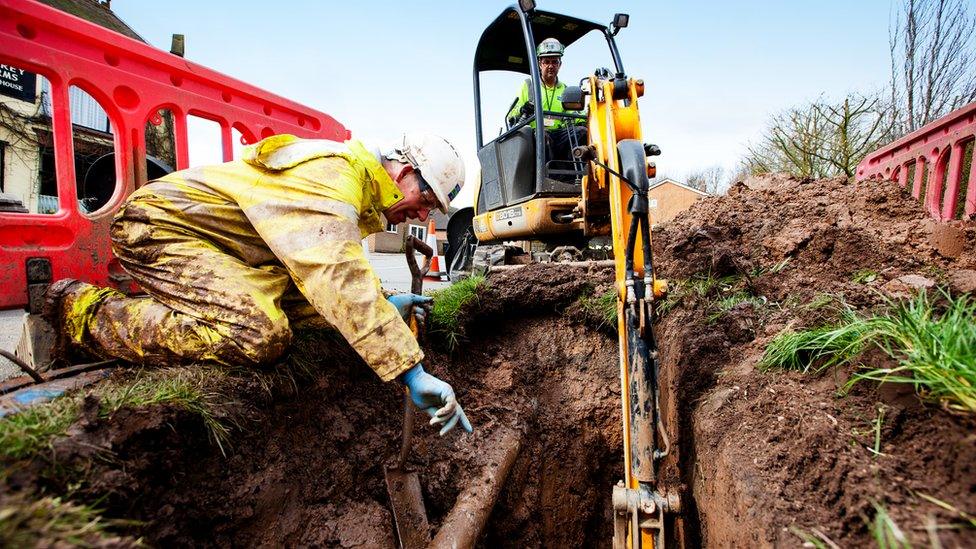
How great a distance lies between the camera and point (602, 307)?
338cm

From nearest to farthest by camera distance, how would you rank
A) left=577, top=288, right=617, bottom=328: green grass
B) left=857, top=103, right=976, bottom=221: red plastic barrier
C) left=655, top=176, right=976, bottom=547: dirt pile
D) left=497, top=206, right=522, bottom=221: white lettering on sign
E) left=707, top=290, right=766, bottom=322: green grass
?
left=655, top=176, right=976, bottom=547: dirt pile
left=707, top=290, right=766, bottom=322: green grass
left=857, top=103, right=976, bottom=221: red plastic barrier
left=577, top=288, right=617, bottom=328: green grass
left=497, top=206, right=522, bottom=221: white lettering on sign

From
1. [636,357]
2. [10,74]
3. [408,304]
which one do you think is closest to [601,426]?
[636,357]

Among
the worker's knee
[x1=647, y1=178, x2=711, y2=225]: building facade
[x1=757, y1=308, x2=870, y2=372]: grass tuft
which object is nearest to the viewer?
[x1=757, y1=308, x2=870, y2=372]: grass tuft

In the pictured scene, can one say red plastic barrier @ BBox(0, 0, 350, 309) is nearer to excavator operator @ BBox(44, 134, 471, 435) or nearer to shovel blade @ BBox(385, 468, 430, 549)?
excavator operator @ BBox(44, 134, 471, 435)

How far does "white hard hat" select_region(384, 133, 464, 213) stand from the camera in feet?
8.37

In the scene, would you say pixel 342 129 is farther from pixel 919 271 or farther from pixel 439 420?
pixel 919 271

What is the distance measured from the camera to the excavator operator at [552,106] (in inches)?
191

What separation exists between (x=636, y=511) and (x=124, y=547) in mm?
1597

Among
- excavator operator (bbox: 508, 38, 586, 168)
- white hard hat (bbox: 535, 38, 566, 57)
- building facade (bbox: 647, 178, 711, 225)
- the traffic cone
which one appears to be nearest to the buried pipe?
excavator operator (bbox: 508, 38, 586, 168)

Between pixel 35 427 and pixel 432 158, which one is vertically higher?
pixel 432 158

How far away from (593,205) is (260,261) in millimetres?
1945

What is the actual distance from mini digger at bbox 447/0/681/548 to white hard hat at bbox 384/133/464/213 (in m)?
0.67

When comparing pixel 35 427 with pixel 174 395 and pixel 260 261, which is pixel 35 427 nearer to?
pixel 174 395

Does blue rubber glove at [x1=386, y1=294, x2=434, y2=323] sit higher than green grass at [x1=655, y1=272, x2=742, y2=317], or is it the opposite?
green grass at [x1=655, y1=272, x2=742, y2=317]
